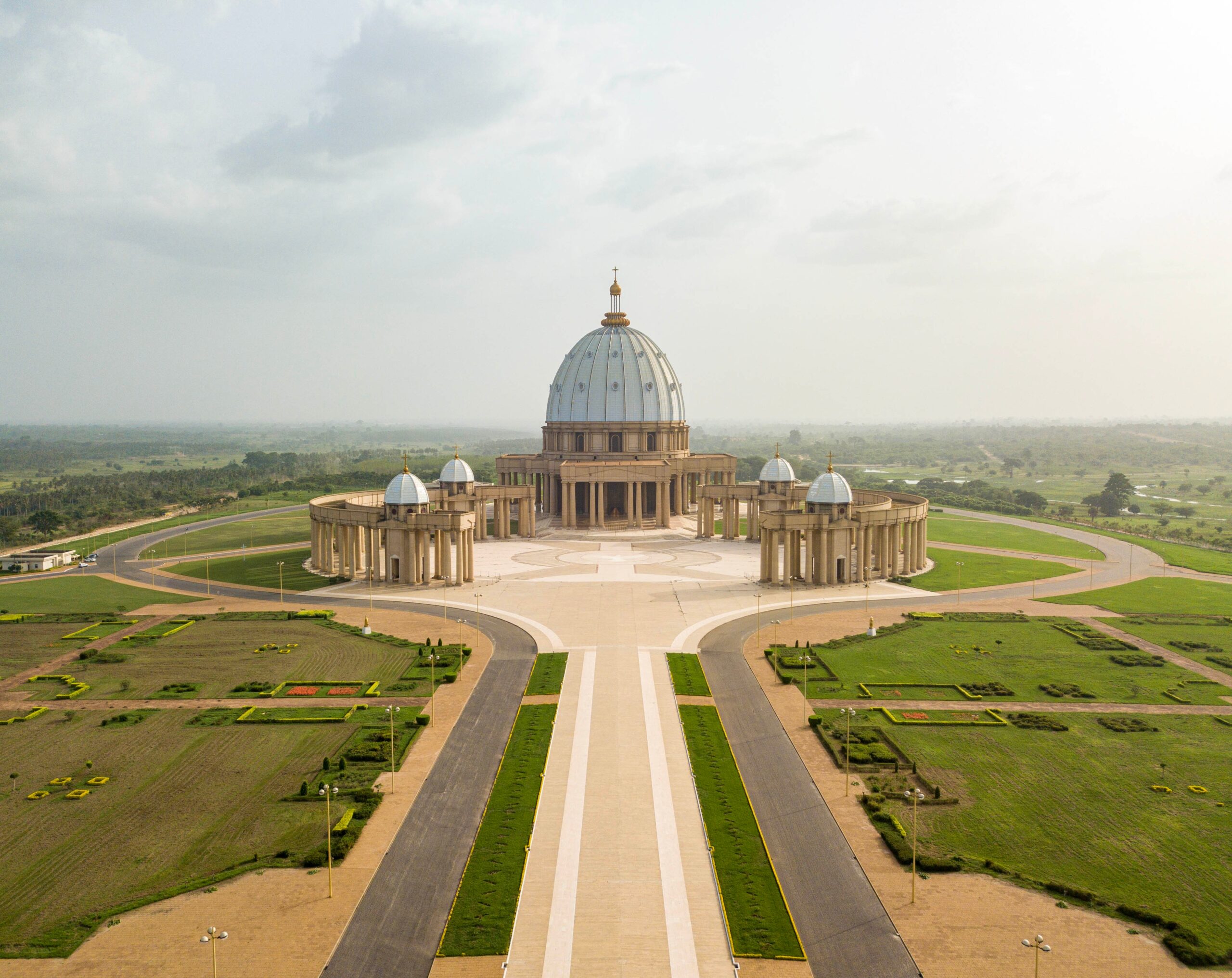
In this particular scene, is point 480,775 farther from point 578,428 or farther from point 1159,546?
point 1159,546

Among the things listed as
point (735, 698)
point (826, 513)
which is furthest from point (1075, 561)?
point (735, 698)

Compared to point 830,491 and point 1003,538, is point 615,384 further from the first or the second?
point 1003,538

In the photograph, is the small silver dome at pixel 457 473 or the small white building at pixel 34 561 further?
the small silver dome at pixel 457 473

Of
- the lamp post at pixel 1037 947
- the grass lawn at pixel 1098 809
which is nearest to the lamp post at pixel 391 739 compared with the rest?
the grass lawn at pixel 1098 809

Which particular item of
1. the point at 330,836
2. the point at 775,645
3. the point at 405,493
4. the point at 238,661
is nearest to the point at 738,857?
the point at 330,836

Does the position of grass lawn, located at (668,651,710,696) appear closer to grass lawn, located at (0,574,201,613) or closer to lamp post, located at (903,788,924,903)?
lamp post, located at (903,788,924,903)

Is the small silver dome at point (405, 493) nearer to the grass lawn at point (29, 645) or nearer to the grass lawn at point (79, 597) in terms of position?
the grass lawn at point (79, 597)
